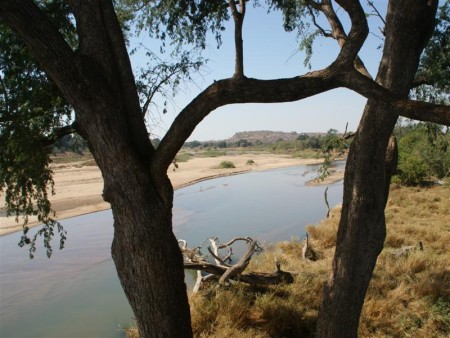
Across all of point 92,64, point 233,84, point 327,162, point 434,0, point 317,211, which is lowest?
point 317,211

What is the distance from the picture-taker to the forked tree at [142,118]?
125 inches

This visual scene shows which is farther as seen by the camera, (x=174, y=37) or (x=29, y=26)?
(x=174, y=37)

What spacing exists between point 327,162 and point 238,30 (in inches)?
115

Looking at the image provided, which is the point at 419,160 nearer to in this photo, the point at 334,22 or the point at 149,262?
the point at 334,22

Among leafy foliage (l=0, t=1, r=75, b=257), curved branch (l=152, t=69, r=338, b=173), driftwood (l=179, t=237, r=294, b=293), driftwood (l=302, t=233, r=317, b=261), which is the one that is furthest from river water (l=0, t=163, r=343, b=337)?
curved branch (l=152, t=69, r=338, b=173)

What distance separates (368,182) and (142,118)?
104 inches

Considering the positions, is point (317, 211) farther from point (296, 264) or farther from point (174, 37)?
point (174, 37)

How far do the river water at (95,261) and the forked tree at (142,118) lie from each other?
5547 mm

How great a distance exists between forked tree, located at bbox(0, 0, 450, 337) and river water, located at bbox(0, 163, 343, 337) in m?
5.55

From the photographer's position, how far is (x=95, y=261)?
13477 millimetres

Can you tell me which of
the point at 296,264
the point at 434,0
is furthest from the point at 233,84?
the point at 296,264

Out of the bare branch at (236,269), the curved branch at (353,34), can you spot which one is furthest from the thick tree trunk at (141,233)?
the bare branch at (236,269)

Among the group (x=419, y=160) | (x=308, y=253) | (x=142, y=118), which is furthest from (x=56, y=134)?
(x=419, y=160)

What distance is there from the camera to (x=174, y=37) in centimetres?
563
